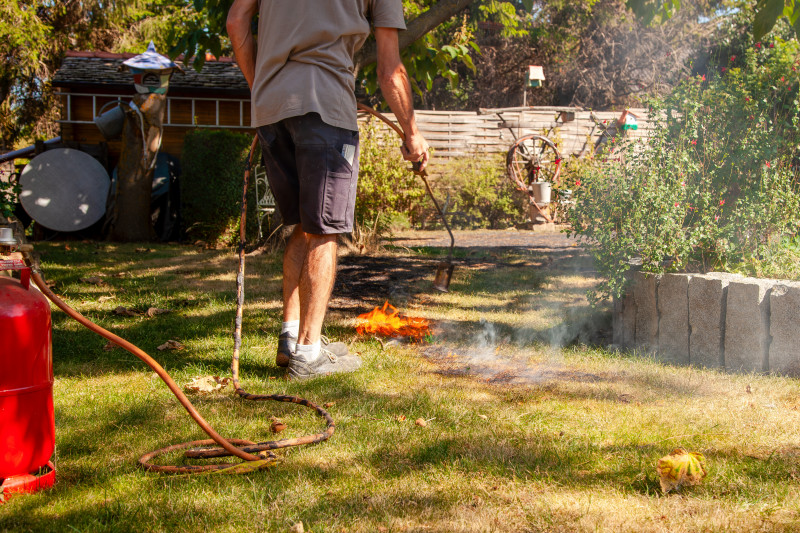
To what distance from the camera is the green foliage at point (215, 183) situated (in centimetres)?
853

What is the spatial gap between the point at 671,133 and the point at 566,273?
8.89ft

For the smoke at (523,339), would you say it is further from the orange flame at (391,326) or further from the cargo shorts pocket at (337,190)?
the cargo shorts pocket at (337,190)

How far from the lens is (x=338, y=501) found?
1.83 meters

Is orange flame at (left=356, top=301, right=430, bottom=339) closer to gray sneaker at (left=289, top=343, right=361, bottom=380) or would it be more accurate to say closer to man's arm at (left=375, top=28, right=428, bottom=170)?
gray sneaker at (left=289, top=343, right=361, bottom=380)

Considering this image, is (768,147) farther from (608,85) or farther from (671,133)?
(608,85)

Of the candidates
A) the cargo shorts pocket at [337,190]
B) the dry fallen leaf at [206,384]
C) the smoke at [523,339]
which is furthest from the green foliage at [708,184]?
the dry fallen leaf at [206,384]

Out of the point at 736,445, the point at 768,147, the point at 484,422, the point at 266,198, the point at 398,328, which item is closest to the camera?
the point at 736,445

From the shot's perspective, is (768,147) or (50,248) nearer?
(768,147)

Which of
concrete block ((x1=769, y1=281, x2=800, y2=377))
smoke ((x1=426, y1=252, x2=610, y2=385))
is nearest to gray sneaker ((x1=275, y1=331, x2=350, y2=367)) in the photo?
smoke ((x1=426, y1=252, x2=610, y2=385))

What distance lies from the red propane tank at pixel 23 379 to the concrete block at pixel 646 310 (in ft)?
9.17

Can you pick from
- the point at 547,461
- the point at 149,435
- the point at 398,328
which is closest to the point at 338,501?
the point at 547,461

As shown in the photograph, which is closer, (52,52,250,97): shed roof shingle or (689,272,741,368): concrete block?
(689,272,741,368): concrete block

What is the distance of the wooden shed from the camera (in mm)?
10719

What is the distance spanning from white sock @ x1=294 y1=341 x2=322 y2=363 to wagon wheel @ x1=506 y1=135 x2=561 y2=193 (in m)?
8.90
